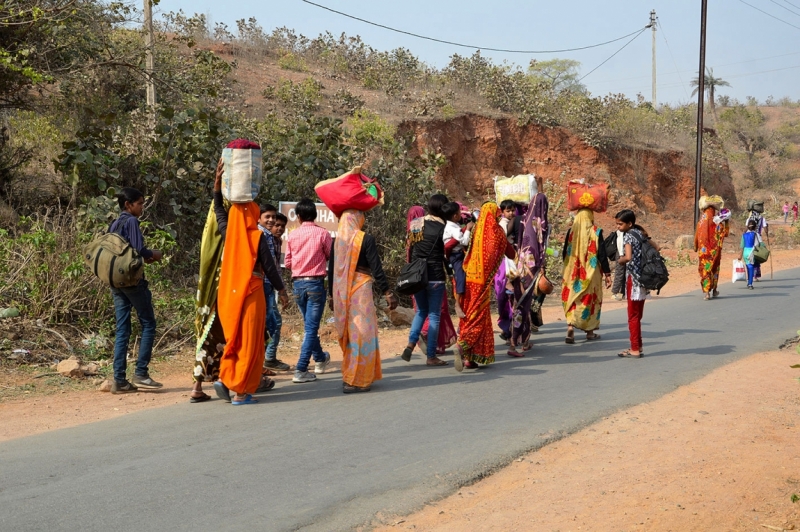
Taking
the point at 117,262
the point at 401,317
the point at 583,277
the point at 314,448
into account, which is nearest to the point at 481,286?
the point at 583,277

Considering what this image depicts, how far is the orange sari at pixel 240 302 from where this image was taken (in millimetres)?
7328

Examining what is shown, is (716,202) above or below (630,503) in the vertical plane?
above

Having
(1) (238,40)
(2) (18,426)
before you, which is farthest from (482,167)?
(2) (18,426)

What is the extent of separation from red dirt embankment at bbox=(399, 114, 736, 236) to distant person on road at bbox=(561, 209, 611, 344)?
1375 centimetres

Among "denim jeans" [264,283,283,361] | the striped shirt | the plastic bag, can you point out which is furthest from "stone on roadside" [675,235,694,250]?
the striped shirt

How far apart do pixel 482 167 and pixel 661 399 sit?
20.4 meters

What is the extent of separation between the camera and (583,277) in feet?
36.9

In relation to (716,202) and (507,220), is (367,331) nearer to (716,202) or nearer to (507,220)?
(507,220)

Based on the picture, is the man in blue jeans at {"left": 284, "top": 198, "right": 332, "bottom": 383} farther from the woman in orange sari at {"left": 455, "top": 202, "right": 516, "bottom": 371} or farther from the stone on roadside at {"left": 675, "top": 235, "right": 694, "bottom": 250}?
the stone on roadside at {"left": 675, "top": 235, "right": 694, "bottom": 250}

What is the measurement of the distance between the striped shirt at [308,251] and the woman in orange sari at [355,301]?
668mm

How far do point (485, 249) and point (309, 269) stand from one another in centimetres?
194

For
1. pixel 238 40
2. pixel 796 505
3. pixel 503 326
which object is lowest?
pixel 796 505

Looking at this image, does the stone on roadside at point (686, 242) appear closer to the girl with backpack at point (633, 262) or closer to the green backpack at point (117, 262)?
the girl with backpack at point (633, 262)

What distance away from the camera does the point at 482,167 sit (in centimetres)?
2800
